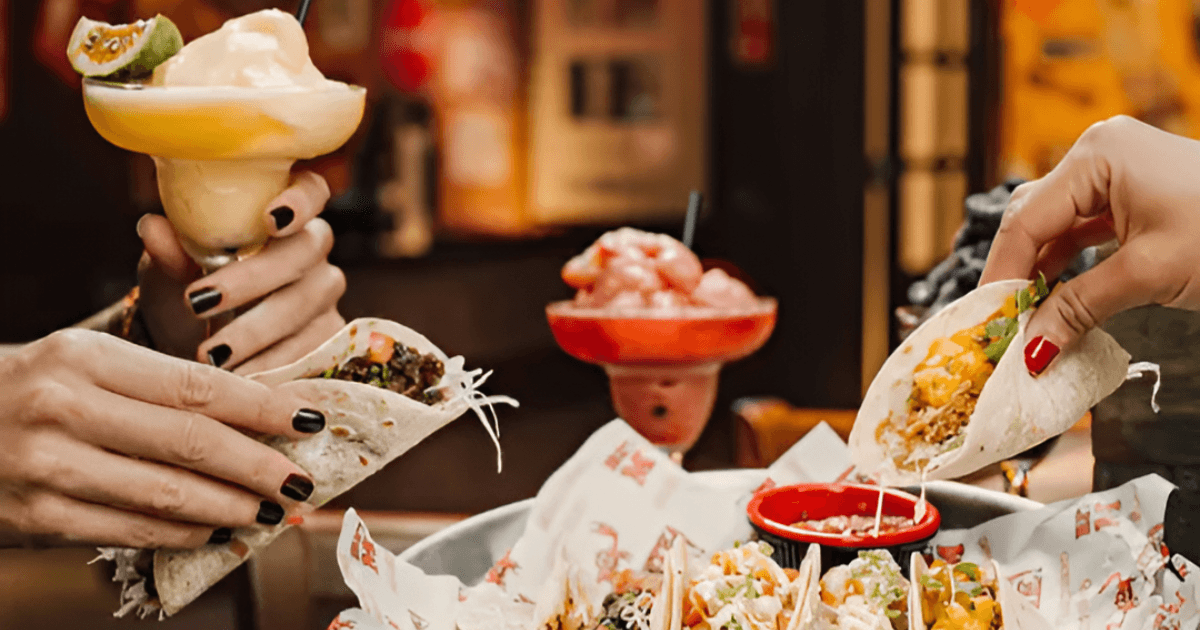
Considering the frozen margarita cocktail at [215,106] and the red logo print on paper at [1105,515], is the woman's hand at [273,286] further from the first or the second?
the red logo print on paper at [1105,515]

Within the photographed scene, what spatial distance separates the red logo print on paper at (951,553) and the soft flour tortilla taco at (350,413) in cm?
76

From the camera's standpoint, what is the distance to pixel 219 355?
1.39 metres

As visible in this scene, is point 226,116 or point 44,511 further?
point 44,511

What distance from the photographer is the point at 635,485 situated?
65.3 inches

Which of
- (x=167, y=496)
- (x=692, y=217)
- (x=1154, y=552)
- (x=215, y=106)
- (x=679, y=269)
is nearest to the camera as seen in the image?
(x=215, y=106)

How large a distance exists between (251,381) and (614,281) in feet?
2.50

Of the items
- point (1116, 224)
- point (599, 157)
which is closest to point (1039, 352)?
point (1116, 224)

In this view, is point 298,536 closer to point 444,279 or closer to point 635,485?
point 635,485

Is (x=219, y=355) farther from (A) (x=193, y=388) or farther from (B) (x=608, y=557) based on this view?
(B) (x=608, y=557)

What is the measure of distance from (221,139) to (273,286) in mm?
271

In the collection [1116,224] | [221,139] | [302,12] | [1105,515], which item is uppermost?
[302,12]

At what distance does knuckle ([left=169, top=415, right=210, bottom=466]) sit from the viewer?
4.22 feet

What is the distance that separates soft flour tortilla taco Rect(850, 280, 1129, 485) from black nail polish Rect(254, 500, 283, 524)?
2.68ft

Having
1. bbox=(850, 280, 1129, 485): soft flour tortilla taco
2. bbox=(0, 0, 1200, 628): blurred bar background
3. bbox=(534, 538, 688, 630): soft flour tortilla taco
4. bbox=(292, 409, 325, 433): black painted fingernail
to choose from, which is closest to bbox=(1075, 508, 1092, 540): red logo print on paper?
bbox=(850, 280, 1129, 485): soft flour tortilla taco
